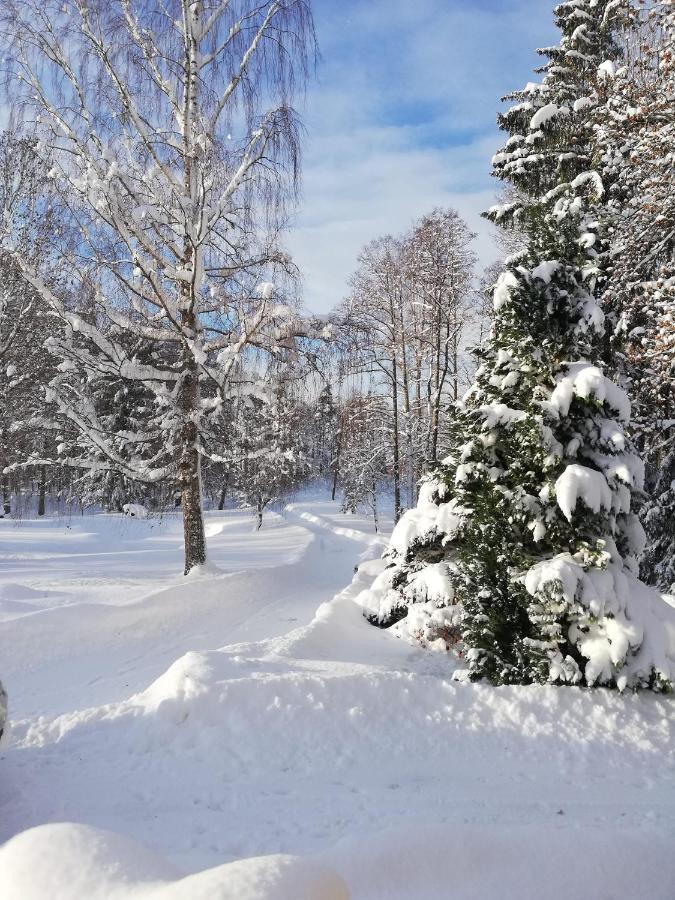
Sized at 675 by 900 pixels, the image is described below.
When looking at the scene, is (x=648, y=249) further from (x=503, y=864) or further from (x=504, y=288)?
(x=503, y=864)

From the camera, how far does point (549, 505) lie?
5.54 metres

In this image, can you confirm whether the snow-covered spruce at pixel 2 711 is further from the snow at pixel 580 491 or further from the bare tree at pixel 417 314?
the bare tree at pixel 417 314

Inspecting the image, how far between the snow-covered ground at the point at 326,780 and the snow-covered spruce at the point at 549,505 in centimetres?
44

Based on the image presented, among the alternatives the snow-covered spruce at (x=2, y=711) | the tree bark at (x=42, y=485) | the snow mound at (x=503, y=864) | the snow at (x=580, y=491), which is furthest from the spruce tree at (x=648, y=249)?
the tree bark at (x=42, y=485)

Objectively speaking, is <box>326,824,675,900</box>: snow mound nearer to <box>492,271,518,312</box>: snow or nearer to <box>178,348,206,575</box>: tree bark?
<box>492,271,518,312</box>: snow

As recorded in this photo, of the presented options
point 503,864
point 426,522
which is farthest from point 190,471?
point 503,864

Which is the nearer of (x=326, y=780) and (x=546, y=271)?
(x=326, y=780)

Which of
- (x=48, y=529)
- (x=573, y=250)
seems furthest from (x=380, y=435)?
(x=573, y=250)

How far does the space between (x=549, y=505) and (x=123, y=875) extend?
181 inches

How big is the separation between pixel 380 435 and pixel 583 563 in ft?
65.1

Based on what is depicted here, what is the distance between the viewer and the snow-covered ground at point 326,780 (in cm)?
204

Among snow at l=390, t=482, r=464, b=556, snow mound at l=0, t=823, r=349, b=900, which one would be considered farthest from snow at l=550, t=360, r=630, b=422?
snow mound at l=0, t=823, r=349, b=900

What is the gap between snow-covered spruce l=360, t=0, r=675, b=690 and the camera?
514cm

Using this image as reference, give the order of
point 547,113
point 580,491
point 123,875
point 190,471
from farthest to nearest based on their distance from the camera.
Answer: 1. point 547,113
2. point 190,471
3. point 580,491
4. point 123,875
